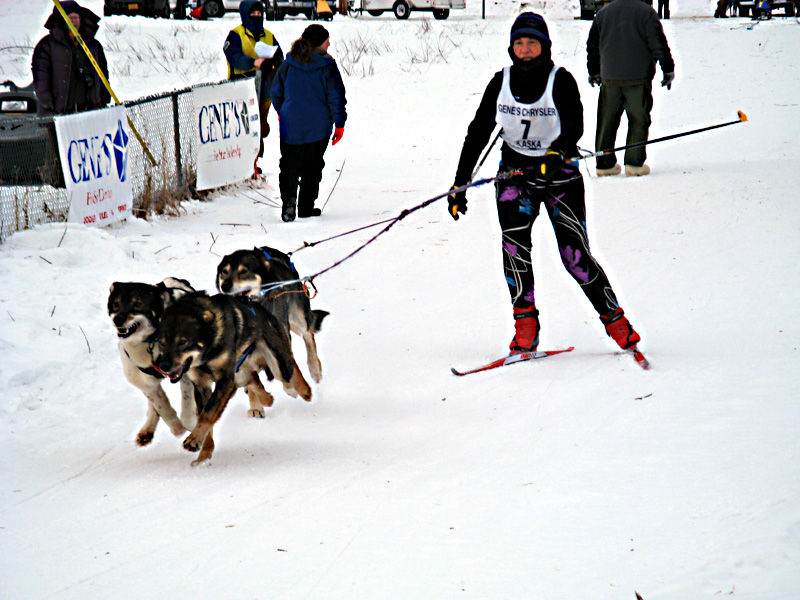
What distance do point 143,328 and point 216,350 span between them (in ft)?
1.07

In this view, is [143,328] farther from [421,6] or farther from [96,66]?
[421,6]

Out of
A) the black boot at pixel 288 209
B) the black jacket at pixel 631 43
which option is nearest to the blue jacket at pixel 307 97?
the black boot at pixel 288 209

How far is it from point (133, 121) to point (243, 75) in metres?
2.56

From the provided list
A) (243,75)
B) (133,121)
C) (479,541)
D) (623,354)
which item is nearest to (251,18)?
(243,75)

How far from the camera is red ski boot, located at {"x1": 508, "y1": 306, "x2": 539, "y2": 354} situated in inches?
199

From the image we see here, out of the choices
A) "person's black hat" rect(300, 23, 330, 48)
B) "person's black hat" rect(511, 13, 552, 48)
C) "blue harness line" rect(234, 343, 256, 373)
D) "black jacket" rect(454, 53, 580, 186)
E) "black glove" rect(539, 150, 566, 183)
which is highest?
"person's black hat" rect(300, 23, 330, 48)

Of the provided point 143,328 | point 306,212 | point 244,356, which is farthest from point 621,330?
point 306,212

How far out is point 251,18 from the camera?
10.3 metres

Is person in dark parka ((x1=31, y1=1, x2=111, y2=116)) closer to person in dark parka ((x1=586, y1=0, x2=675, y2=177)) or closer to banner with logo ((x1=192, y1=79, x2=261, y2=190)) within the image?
banner with logo ((x1=192, y1=79, x2=261, y2=190))

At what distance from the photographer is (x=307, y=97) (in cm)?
838

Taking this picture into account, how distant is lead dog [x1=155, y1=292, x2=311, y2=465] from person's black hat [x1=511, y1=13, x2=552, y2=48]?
6.44 ft

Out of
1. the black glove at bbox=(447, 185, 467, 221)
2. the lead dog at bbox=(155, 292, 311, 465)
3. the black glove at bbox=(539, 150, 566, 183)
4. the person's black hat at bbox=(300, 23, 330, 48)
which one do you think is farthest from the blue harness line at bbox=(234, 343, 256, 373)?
the person's black hat at bbox=(300, 23, 330, 48)

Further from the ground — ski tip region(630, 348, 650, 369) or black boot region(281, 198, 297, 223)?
black boot region(281, 198, 297, 223)

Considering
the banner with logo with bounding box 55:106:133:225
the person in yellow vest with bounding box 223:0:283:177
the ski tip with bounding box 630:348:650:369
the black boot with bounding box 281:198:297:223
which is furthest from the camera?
Result: the person in yellow vest with bounding box 223:0:283:177
